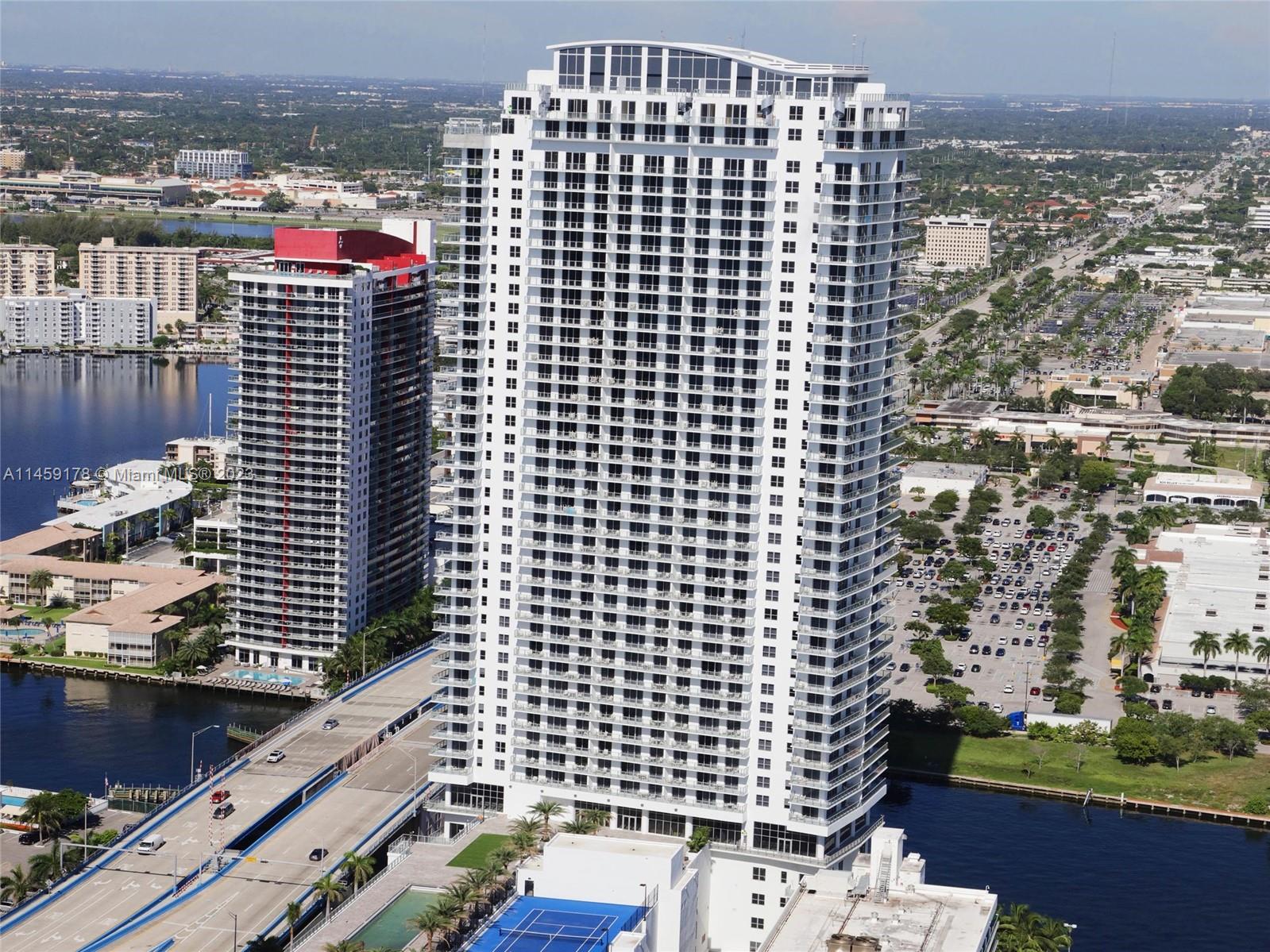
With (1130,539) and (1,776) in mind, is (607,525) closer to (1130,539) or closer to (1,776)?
(1,776)

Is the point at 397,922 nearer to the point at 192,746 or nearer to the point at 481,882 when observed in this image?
the point at 481,882

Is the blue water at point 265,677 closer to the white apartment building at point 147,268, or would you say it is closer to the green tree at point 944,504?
the green tree at point 944,504

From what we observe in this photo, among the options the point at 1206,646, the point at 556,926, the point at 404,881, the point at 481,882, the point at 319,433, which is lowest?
the point at 1206,646

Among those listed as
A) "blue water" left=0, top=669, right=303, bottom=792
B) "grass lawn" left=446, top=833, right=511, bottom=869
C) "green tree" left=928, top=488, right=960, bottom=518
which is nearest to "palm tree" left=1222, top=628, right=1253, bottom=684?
"green tree" left=928, top=488, right=960, bottom=518

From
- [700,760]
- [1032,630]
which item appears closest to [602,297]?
[700,760]

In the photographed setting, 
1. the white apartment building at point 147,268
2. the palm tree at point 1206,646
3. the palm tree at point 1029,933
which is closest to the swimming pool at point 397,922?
the palm tree at point 1029,933

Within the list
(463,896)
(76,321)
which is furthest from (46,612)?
(76,321)

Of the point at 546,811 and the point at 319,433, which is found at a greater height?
the point at 319,433
